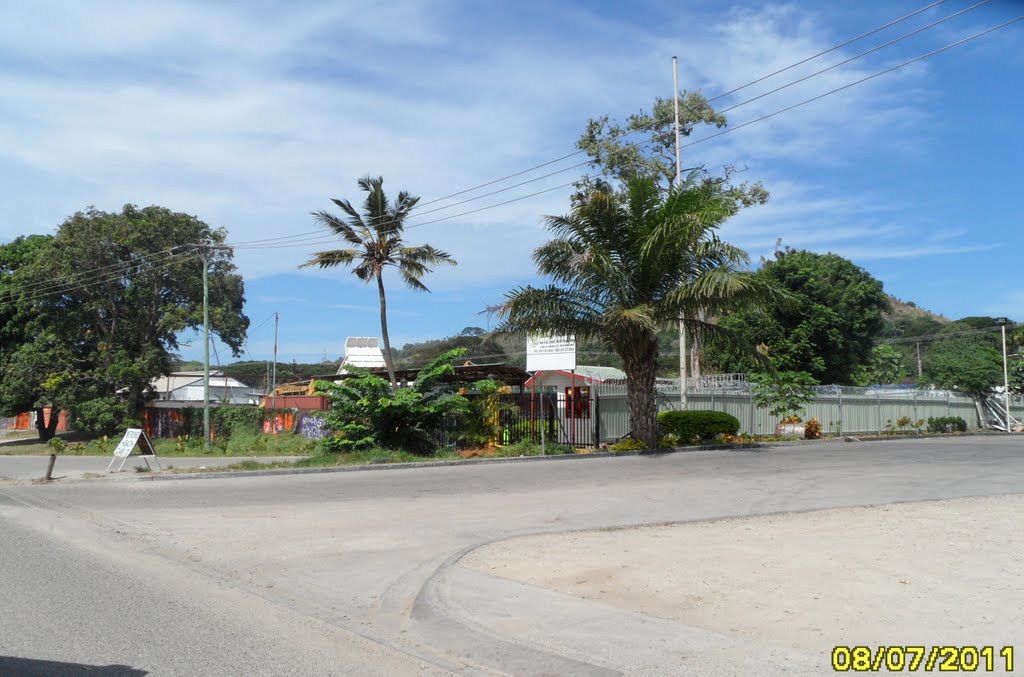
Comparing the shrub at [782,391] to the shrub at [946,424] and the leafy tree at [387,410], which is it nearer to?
the shrub at [946,424]

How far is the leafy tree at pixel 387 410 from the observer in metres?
21.8

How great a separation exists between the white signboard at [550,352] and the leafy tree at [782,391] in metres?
11.8

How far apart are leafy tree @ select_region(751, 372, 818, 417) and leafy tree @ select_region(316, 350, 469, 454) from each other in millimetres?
13835

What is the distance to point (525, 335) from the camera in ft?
74.9

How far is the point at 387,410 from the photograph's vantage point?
21891mm

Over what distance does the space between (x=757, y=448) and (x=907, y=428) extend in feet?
53.2

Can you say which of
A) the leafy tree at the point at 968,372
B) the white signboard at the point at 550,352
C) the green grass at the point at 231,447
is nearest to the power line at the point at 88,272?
the green grass at the point at 231,447

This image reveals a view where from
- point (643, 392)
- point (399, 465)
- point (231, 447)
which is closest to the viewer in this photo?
point (399, 465)

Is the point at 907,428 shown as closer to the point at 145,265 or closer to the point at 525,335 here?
the point at 525,335

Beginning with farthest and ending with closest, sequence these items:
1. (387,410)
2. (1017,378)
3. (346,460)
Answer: (1017,378) < (387,410) < (346,460)
